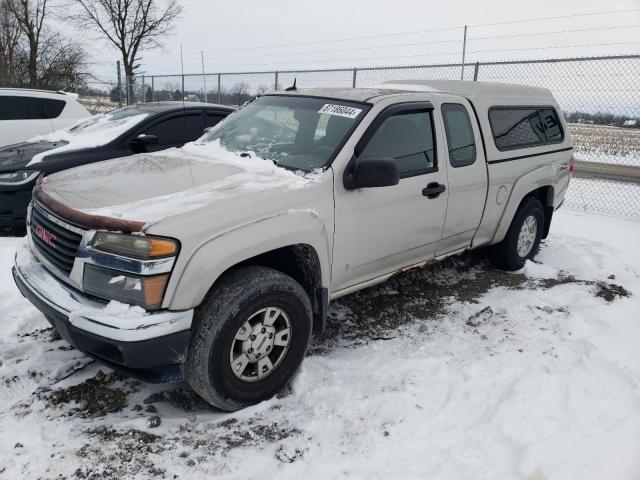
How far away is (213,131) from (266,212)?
1665 mm

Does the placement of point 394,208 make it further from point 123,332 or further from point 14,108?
point 14,108

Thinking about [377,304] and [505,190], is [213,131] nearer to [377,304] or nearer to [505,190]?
[377,304]

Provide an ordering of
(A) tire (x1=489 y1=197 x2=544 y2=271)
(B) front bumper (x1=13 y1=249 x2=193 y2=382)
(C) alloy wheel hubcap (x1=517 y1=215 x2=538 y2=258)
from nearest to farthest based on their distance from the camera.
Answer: (B) front bumper (x1=13 y1=249 x2=193 y2=382) < (A) tire (x1=489 y1=197 x2=544 y2=271) < (C) alloy wheel hubcap (x1=517 y1=215 x2=538 y2=258)

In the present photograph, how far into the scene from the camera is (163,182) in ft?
9.78

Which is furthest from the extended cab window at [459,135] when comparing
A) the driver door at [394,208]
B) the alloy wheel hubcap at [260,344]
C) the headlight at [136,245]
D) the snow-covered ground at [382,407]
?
the headlight at [136,245]

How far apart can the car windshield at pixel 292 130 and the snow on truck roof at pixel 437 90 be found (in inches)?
4.7

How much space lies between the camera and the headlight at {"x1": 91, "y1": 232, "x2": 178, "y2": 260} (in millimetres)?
2398

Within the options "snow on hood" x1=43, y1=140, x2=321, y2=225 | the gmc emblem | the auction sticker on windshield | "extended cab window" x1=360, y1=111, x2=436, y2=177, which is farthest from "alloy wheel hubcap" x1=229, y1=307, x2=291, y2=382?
the auction sticker on windshield

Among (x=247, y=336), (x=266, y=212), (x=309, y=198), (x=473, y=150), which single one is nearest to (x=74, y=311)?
(x=247, y=336)

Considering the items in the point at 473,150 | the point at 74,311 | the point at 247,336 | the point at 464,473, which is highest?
the point at 473,150

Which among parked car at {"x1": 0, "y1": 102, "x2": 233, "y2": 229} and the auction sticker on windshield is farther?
parked car at {"x1": 0, "y1": 102, "x2": 233, "y2": 229}

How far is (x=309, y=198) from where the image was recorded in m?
3.04

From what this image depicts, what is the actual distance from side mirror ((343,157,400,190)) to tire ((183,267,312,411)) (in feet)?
2.51

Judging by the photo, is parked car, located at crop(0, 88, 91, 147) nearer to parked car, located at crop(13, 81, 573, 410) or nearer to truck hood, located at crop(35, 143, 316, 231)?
parked car, located at crop(13, 81, 573, 410)
